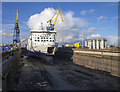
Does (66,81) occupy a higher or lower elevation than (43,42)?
lower

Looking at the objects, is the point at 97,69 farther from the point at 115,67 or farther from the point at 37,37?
the point at 37,37

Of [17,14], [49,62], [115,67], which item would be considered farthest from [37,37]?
[17,14]

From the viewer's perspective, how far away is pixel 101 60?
29359 millimetres

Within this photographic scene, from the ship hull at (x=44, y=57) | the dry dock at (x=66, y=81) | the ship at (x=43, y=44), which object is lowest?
the dry dock at (x=66, y=81)

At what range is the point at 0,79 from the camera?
11.1 meters

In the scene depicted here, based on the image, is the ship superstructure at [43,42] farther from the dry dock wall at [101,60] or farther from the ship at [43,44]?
the dry dock wall at [101,60]

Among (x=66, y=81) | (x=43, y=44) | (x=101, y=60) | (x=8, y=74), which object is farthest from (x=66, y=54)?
(x=8, y=74)

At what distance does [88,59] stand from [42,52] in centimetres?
2446

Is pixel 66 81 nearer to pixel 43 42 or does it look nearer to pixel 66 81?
pixel 66 81

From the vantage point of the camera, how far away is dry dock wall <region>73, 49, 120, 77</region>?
24.7 meters

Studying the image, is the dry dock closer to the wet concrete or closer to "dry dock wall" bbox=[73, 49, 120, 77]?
the wet concrete

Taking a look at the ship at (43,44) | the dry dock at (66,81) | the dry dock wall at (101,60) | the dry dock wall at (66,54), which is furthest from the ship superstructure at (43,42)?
the dry dock at (66,81)

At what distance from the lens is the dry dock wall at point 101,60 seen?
24684mm

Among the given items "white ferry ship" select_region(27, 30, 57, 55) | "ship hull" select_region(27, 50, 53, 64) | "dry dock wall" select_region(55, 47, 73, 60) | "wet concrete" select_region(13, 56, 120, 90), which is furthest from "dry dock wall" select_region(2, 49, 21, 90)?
"dry dock wall" select_region(55, 47, 73, 60)
